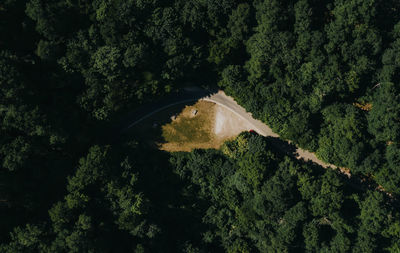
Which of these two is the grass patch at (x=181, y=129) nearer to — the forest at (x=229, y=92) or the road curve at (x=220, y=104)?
the road curve at (x=220, y=104)

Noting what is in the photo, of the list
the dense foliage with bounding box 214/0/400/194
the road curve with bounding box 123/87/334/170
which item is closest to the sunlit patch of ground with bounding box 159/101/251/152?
the road curve with bounding box 123/87/334/170

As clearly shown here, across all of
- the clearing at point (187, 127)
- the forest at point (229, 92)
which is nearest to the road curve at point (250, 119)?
the clearing at point (187, 127)

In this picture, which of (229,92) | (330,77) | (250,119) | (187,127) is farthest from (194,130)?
(330,77)

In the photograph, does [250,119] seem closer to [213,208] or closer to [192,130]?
[192,130]

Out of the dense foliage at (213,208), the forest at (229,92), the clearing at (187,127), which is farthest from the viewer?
the clearing at (187,127)

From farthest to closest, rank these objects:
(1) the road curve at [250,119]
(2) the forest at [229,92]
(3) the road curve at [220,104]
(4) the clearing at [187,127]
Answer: (4) the clearing at [187,127]
(3) the road curve at [220,104]
(1) the road curve at [250,119]
(2) the forest at [229,92]

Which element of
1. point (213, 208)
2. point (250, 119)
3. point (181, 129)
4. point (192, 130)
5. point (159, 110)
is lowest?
point (213, 208)

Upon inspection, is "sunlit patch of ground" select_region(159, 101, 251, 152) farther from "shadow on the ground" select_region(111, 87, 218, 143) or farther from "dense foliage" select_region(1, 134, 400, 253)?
"dense foliage" select_region(1, 134, 400, 253)

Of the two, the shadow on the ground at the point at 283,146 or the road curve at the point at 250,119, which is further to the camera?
the shadow on the ground at the point at 283,146
